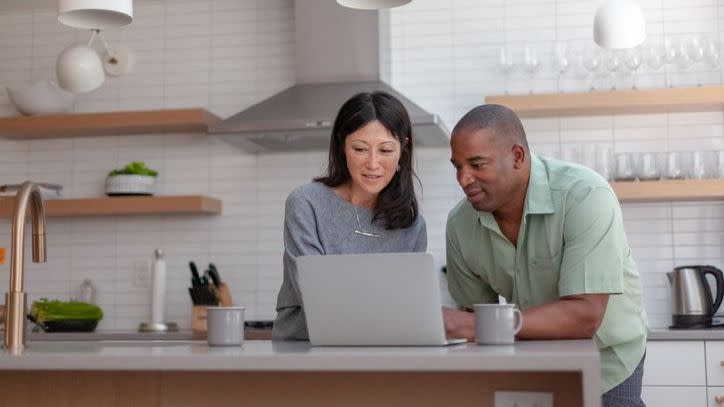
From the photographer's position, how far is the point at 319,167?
15.8 ft

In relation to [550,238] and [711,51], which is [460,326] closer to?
[550,238]

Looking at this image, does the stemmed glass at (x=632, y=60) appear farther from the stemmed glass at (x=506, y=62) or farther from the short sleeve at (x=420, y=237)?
the short sleeve at (x=420, y=237)

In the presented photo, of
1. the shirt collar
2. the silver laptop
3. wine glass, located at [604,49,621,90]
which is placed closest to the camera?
the silver laptop

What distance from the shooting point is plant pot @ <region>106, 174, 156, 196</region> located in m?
4.77

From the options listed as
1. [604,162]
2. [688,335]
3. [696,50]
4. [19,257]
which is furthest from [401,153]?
[696,50]

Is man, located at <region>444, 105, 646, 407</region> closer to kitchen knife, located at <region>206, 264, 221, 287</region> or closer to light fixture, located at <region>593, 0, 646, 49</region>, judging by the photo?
light fixture, located at <region>593, 0, 646, 49</region>

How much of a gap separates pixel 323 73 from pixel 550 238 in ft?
7.92

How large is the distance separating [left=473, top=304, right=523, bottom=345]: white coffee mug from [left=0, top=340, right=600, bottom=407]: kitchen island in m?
0.04

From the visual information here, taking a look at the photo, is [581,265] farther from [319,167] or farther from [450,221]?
[319,167]

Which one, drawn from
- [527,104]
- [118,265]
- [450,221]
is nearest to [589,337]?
[450,221]

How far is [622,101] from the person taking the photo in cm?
429

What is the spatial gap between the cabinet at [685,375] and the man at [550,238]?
1.53 m

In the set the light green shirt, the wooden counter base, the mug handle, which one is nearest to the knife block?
the light green shirt

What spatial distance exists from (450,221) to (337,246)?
311 millimetres
